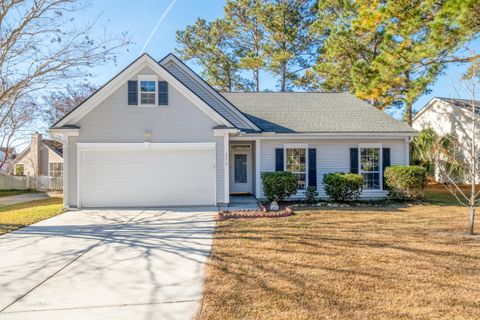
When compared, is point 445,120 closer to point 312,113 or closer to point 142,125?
point 312,113

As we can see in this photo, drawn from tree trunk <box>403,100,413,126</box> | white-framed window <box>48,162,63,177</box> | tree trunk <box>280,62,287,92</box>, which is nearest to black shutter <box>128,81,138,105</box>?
tree trunk <box>280,62,287,92</box>

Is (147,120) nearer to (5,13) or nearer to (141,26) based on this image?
(141,26)

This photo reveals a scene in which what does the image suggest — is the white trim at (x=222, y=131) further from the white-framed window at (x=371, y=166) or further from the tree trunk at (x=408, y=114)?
the tree trunk at (x=408, y=114)

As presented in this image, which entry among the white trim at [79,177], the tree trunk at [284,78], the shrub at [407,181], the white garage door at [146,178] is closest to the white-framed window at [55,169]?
the white trim at [79,177]

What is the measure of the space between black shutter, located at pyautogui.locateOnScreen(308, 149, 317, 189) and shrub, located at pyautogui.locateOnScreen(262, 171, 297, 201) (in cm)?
145

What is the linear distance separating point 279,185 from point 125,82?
276 inches

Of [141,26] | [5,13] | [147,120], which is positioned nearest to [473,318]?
[147,120]

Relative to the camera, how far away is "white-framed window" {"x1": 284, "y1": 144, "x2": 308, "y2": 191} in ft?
43.0

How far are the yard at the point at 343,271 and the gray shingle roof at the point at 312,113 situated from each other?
5.87 m

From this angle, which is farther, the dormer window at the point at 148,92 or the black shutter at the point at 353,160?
the black shutter at the point at 353,160

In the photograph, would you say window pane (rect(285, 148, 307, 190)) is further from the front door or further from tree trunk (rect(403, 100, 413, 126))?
tree trunk (rect(403, 100, 413, 126))

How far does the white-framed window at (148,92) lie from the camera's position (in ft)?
37.1

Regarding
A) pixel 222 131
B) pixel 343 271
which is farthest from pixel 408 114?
pixel 343 271

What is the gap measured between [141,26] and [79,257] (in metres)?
8.93
